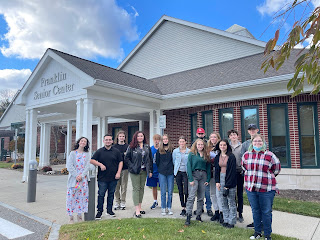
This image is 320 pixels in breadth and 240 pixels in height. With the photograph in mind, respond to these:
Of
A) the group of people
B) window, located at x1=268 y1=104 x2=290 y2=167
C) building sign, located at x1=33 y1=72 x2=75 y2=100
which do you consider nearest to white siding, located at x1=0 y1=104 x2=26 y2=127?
building sign, located at x1=33 y1=72 x2=75 y2=100

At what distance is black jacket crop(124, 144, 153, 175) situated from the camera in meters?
5.02

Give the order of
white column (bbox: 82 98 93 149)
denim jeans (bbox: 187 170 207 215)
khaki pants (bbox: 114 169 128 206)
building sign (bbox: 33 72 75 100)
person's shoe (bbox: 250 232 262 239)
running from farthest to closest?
1. building sign (bbox: 33 72 75 100)
2. white column (bbox: 82 98 93 149)
3. khaki pants (bbox: 114 169 128 206)
4. denim jeans (bbox: 187 170 207 215)
5. person's shoe (bbox: 250 232 262 239)

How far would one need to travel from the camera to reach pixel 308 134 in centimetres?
775

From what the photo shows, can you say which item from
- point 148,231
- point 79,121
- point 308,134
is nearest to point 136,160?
point 148,231

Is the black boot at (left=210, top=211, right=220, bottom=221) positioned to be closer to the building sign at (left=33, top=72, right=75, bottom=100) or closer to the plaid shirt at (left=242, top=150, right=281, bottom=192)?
the plaid shirt at (left=242, top=150, right=281, bottom=192)

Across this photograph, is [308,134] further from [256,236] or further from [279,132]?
[256,236]

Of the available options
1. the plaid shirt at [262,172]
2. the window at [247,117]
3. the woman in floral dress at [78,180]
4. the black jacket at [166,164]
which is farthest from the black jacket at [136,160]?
the window at [247,117]

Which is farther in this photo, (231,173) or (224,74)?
(224,74)

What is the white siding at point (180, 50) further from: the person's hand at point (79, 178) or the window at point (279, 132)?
the person's hand at point (79, 178)

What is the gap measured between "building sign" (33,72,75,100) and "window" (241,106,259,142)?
609 centimetres

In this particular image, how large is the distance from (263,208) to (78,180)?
3.40 meters

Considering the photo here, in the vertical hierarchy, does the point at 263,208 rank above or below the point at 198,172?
below

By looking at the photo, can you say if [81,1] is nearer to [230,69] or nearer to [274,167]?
[230,69]

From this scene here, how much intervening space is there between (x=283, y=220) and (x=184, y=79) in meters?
7.61
